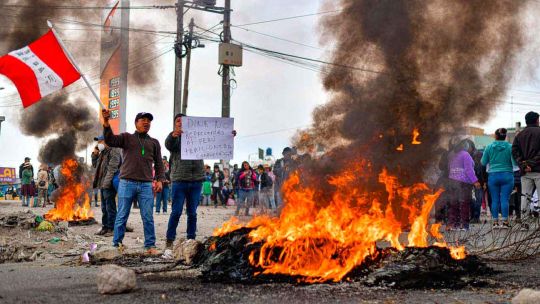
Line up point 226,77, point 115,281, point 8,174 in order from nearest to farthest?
point 115,281 → point 226,77 → point 8,174

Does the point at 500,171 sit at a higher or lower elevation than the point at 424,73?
lower

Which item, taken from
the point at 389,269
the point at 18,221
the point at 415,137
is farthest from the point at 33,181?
the point at 389,269

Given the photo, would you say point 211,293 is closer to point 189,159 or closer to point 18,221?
point 189,159

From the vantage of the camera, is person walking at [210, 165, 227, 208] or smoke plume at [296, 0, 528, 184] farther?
person walking at [210, 165, 227, 208]

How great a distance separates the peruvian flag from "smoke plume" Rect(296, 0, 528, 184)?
12.8ft

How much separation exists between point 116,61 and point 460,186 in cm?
1224

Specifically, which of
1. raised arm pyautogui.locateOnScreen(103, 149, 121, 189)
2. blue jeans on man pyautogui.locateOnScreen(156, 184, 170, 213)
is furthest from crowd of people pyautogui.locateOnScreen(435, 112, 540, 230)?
blue jeans on man pyautogui.locateOnScreen(156, 184, 170, 213)

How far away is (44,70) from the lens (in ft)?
27.3

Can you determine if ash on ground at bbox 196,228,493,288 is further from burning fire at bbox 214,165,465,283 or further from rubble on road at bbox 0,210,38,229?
rubble on road at bbox 0,210,38,229

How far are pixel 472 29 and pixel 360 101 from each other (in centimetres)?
173

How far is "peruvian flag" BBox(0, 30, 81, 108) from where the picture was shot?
8.29 m

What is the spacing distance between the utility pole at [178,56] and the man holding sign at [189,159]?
14880mm

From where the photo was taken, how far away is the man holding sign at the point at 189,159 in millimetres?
8219

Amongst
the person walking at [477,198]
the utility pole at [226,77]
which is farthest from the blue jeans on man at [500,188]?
the utility pole at [226,77]
